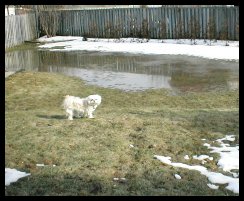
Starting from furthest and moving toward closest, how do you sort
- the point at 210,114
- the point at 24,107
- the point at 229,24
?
the point at 229,24 < the point at 24,107 < the point at 210,114

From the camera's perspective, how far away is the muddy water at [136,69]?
42.9 feet

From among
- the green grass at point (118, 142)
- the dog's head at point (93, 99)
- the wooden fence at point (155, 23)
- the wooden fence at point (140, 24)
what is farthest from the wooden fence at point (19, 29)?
the dog's head at point (93, 99)

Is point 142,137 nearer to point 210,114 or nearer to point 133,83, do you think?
point 210,114

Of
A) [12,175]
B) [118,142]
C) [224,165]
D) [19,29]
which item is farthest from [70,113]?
[19,29]

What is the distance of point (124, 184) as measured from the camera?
5.17 metres

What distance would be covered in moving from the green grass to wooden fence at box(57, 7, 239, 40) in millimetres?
11668

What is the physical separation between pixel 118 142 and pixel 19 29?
2198 cm

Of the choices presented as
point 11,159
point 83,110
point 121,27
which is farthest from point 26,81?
point 121,27

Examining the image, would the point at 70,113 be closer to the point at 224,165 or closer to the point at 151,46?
the point at 224,165

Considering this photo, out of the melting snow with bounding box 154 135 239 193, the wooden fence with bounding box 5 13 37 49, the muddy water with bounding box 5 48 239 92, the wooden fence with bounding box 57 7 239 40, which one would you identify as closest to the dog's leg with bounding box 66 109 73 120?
the melting snow with bounding box 154 135 239 193

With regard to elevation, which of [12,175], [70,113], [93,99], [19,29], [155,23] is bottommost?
[12,175]

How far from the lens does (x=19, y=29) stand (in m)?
27.1

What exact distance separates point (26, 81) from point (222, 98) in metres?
6.17

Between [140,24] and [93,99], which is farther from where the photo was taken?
[140,24]
